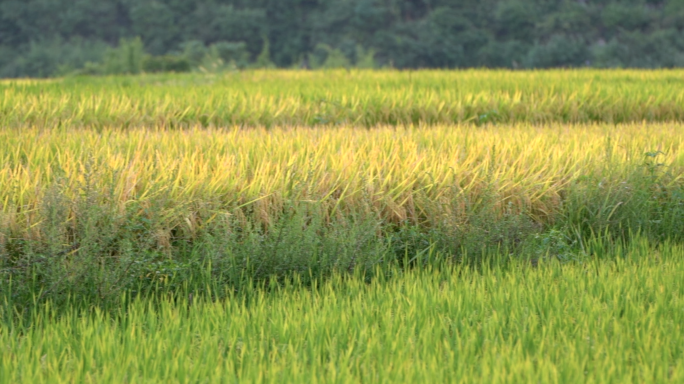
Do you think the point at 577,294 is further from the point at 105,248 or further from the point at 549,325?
the point at 105,248

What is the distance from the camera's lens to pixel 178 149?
14.9ft

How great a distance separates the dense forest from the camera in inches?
950

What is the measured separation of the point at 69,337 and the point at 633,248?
2.54m

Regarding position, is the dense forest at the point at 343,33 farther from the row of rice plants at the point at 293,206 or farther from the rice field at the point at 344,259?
the rice field at the point at 344,259

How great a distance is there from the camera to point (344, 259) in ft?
10.9

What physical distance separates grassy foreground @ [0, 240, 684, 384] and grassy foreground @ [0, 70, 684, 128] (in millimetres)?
3710

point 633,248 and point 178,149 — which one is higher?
point 178,149

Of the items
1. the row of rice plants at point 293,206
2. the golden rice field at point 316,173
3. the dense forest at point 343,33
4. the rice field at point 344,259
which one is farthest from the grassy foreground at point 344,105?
the dense forest at point 343,33

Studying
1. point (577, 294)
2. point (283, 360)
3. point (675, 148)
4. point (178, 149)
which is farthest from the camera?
point (675, 148)

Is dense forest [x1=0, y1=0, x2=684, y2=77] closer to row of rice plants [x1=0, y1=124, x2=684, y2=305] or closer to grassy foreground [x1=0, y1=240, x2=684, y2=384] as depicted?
row of rice plants [x1=0, y1=124, x2=684, y2=305]

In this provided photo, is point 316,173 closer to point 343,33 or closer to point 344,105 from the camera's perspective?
point 344,105

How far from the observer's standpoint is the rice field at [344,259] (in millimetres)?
2225

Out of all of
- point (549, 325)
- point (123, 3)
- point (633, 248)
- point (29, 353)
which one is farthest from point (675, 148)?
point (123, 3)

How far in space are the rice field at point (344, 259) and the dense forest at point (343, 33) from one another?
1905 cm
